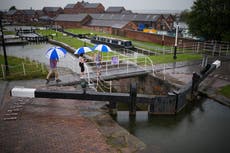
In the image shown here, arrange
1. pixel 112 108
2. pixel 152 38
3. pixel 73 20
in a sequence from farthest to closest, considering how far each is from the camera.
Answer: pixel 73 20, pixel 152 38, pixel 112 108

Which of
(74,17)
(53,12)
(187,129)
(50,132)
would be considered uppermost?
(53,12)

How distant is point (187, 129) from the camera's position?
31.5 feet

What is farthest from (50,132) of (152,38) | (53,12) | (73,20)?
(53,12)

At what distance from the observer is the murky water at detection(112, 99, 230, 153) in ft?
26.9

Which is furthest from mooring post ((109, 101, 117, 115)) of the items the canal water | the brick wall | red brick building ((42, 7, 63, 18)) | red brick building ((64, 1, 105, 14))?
red brick building ((42, 7, 63, 18))

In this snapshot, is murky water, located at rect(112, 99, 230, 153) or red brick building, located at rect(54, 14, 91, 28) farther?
red brick building, located at rect(54, 14, 91, 28)

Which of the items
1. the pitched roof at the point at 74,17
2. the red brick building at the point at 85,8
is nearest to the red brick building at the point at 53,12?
the red brick building at the point at 85,8

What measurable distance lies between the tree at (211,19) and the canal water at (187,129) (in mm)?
14587

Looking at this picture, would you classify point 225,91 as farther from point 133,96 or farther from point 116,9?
point 116,9

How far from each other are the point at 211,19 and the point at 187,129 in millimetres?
18162

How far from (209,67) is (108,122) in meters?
8.40

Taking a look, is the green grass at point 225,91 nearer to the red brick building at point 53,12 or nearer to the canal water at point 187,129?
the canal water at point 187,129

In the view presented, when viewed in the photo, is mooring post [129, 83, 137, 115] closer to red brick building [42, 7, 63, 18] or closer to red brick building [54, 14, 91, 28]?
red brick building [54, 14, 91, 28]

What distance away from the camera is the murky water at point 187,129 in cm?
820
